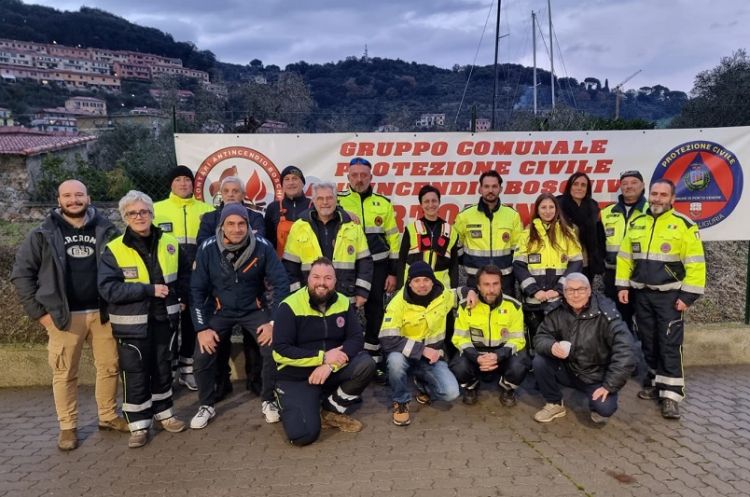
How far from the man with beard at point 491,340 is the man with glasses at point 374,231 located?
0.84 meters

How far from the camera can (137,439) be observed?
3.97m

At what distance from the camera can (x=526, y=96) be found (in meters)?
35.0

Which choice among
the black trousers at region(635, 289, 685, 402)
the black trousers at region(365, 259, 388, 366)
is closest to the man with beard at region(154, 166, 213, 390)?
the black trousers at region(365, 259, 388, 366)

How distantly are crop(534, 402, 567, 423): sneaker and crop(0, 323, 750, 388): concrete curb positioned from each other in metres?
2.05

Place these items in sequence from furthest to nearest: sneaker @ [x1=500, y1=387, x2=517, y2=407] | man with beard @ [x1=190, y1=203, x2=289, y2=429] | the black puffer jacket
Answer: sneaker @ [x1=500, y1=387, x2=517, y2=407], man with beard @ [x1=190, y1=203, x2=289, y2=429], the black puffer jacket

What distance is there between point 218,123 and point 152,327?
2.69 m

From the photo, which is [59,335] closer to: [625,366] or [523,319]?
[523,319]

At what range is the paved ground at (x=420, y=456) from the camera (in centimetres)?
338

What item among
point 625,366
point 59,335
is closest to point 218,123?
point 59,335

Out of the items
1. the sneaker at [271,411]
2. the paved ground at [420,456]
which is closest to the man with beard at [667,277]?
the paved ground at [420,456]

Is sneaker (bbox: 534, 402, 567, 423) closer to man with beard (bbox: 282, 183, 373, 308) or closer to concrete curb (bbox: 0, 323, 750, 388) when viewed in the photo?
man with beard (bbox: 282, 183, 373, 308)

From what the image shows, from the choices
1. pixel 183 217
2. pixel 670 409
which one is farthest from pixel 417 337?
pixel 183 217

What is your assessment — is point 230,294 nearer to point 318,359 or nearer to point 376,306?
point 318,359

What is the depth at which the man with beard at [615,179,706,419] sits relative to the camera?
4.36 meters
